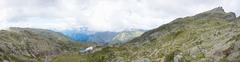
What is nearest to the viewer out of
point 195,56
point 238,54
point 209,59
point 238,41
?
point 238,54

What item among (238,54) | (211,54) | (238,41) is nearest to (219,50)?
(211,54)

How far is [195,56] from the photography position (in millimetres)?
96625

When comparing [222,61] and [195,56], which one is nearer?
[222,61]

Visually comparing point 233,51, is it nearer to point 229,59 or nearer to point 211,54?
point 229,59

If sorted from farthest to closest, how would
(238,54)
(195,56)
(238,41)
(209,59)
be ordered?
(195,56) < (209,59) < (238,41) < (238,54)

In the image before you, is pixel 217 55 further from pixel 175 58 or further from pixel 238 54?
pixel 175 58

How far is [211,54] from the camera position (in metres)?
89.9

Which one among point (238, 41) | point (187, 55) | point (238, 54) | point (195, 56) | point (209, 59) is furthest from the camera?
point (187, 55)

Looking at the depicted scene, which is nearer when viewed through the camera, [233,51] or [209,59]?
[233,51]

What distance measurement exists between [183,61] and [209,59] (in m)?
10.8

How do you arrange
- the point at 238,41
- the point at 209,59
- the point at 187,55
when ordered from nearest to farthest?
the point at 238,41, the point at 209,59, the point at 187,55

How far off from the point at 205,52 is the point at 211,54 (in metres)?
7.13

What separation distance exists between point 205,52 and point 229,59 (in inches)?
812

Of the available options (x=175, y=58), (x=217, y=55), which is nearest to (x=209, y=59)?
(x=217, y=55)
